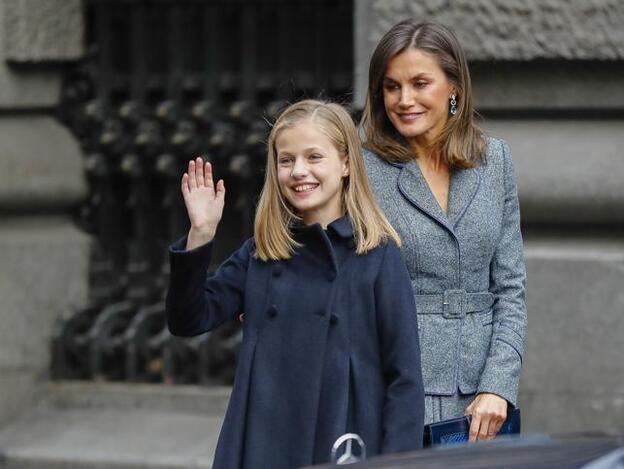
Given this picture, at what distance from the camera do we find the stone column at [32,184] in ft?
19.4

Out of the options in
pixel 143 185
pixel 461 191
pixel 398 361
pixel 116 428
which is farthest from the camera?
pixel 143 185

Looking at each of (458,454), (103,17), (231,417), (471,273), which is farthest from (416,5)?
(458,454)

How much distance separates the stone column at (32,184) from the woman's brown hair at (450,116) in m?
2.65

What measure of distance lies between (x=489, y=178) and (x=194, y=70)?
8.72ft

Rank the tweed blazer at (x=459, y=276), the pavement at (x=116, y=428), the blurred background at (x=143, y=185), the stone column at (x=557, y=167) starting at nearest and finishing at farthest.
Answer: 1. the tweed blazer at (x=459, y=276)
2. the stone column at (x=557, y=167)
3. the blurred background at (x=143, y=185)
4. the pavement at (x=116, y=428)

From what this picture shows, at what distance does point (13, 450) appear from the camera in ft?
18.5

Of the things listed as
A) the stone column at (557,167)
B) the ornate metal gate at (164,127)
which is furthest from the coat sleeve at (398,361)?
the ornate metal gate at (164,127)

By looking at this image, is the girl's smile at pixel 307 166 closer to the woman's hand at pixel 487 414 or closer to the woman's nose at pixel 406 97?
the woman's nose at pixel 406 97

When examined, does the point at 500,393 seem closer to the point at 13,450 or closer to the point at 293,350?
the point at 293,350

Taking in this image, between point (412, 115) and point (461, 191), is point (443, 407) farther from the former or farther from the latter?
point (412, 115)

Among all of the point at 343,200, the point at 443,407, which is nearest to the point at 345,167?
the point at 343,200

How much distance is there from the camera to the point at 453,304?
3477 millimetres

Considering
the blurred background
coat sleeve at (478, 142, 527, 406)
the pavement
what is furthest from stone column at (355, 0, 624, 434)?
coat sleeve at (478, 142, 527, 406)

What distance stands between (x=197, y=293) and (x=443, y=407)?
A: 0.62 m
